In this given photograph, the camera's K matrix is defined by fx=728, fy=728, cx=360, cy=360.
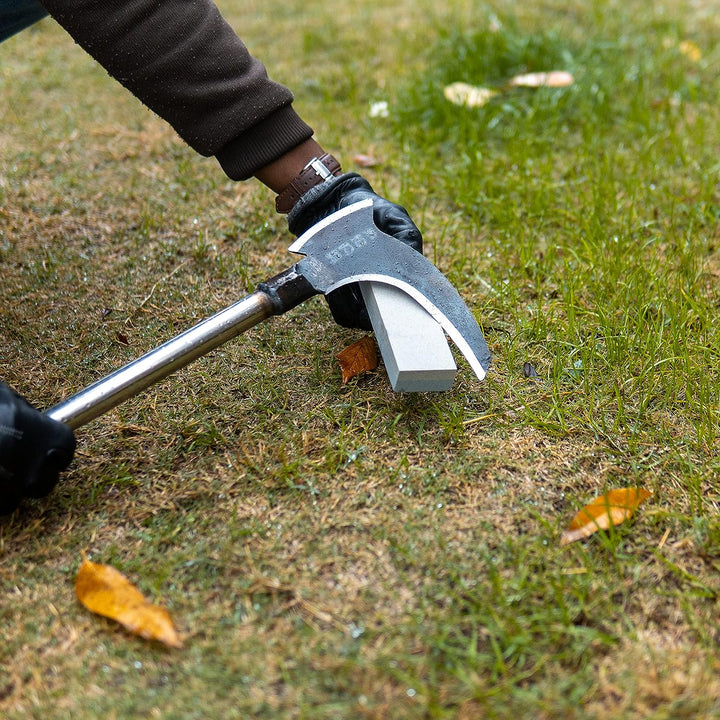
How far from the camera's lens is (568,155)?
2748 mm

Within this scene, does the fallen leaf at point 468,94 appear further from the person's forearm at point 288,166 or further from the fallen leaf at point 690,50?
the person's forearm at point 288,166

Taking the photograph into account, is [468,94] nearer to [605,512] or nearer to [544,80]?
[544,80]

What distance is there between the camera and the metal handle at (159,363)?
145cm

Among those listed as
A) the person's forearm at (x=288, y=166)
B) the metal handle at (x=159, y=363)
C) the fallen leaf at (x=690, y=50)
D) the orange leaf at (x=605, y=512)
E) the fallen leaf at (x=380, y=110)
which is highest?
the person's forearm at (x=288, y=166)

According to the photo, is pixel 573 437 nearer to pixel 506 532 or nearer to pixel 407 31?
pixel 506 532

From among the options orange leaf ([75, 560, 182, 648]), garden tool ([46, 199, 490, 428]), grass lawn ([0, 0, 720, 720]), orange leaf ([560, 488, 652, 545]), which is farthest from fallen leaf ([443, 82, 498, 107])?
orange leaf ([75, 560, 182, 648])

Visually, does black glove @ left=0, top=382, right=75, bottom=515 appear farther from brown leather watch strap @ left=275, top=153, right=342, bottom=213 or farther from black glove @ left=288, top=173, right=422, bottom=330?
brown leather watch strap @ left=275, top=153, right=342, bottom=213

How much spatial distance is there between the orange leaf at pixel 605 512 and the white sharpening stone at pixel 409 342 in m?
0.40

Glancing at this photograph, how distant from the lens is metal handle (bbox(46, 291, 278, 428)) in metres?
1.45

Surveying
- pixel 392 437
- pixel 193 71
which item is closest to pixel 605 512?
pixel 392 437

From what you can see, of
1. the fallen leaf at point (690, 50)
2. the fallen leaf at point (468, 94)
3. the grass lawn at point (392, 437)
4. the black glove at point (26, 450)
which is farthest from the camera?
the fallen leaf at point (690, 50)

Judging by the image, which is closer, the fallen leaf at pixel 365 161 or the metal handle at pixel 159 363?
the metal handle at pixel 159 363

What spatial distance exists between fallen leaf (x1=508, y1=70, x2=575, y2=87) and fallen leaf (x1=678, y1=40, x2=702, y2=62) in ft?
2.45

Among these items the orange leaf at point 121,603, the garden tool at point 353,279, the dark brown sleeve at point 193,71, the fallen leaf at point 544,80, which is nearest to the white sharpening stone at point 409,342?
the garden tool at point 353,279
